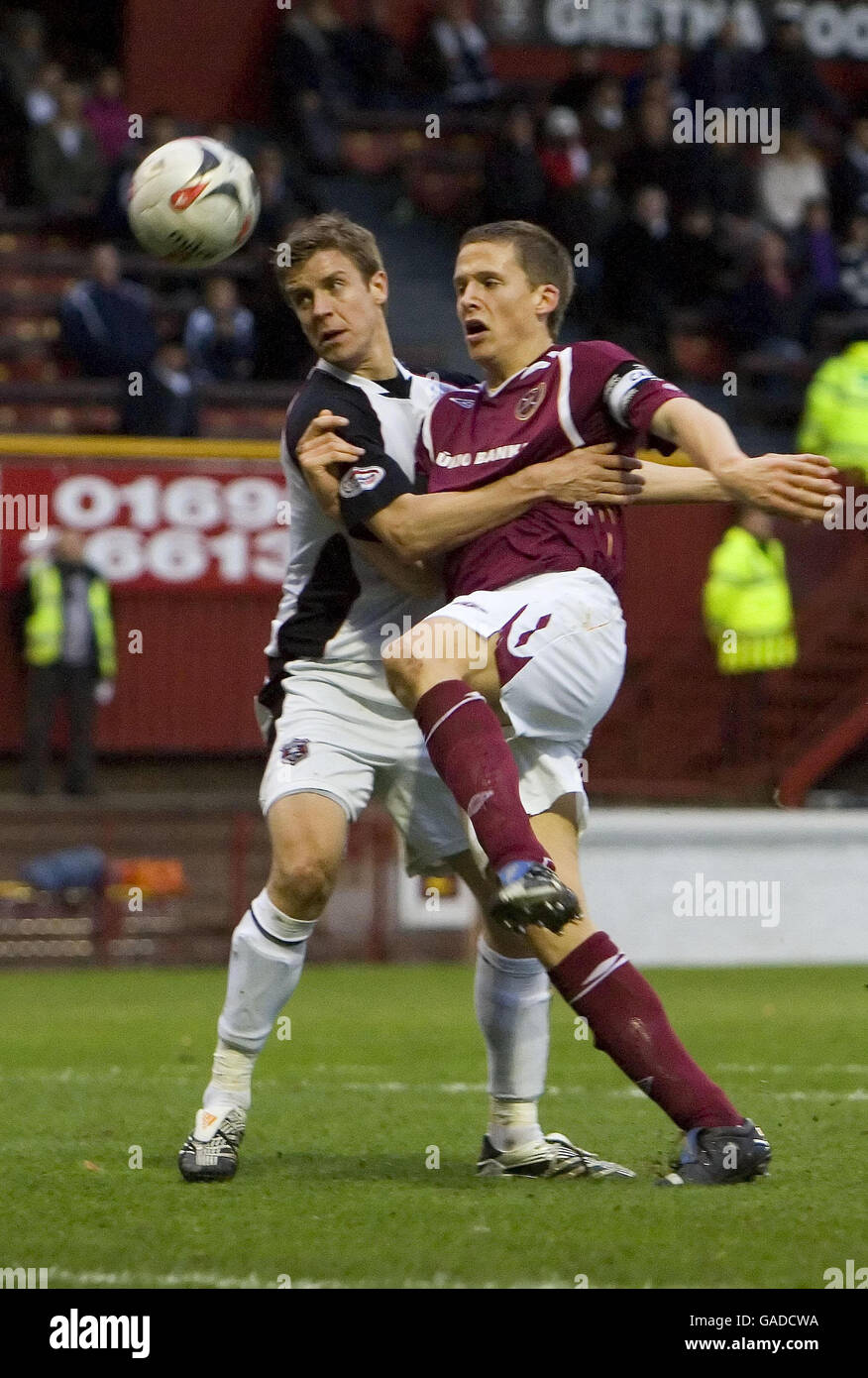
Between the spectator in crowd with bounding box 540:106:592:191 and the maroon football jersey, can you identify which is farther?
the spectator in crowd with bounding box 540:106:592:191

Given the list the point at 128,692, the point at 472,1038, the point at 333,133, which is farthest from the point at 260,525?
the point at 472,1038

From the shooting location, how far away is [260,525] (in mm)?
15922

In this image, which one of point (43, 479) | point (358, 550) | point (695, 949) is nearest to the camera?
point (358, 550)

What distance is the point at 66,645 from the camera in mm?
15109

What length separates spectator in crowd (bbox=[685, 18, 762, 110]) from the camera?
19.3 m

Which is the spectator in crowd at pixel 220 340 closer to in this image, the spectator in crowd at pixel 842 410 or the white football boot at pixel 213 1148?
the spectator in crowd at pixel 842 410

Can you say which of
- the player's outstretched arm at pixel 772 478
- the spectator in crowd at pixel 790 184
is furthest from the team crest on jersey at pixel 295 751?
the spectator in crowd at pixel 790 184

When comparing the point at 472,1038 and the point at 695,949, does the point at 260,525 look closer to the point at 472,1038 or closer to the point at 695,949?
the point at 695,949

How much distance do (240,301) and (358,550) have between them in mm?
12103

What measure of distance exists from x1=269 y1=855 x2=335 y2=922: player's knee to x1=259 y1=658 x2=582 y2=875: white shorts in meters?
0.17

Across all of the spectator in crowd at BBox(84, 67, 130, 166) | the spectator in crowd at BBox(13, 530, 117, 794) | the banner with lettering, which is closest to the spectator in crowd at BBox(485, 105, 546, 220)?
the spectator in crowd at BBox(84, 67, 130, 166)

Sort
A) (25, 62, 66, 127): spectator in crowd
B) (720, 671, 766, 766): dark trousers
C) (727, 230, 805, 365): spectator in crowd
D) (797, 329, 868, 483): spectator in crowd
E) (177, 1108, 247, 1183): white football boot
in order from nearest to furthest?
(177, 1108, 247, 1183): white football boot → (720, 671, 766, 766): dark trousers → (797, 329, 868, 483): spectator in crowd → (25, 62, 66, 127): spectator in crowd → (727, 230, 805, 365): spectator in crowd

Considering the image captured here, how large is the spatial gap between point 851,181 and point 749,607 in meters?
6.31

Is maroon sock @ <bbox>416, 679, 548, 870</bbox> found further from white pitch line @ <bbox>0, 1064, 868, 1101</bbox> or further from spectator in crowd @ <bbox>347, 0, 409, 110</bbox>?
spectator in crowd @ <bbox>347, 0, 409, 110</bbox>
